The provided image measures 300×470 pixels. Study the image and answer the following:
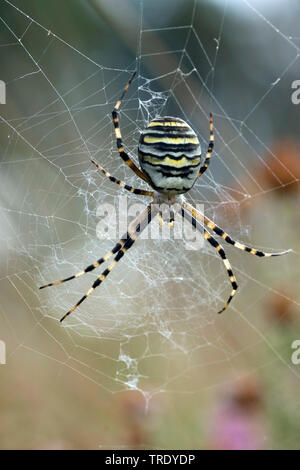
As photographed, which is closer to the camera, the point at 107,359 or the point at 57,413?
the point at 57,413

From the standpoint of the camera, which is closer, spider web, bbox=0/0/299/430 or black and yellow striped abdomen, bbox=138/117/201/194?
black and yellow striped abdomen, bbox=138/117/201/194

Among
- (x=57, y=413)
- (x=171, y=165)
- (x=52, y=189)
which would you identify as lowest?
(x=57, y=413)

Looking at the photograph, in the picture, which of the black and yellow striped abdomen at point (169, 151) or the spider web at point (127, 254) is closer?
the black and yellow striped abdomen at point (169, 151)
